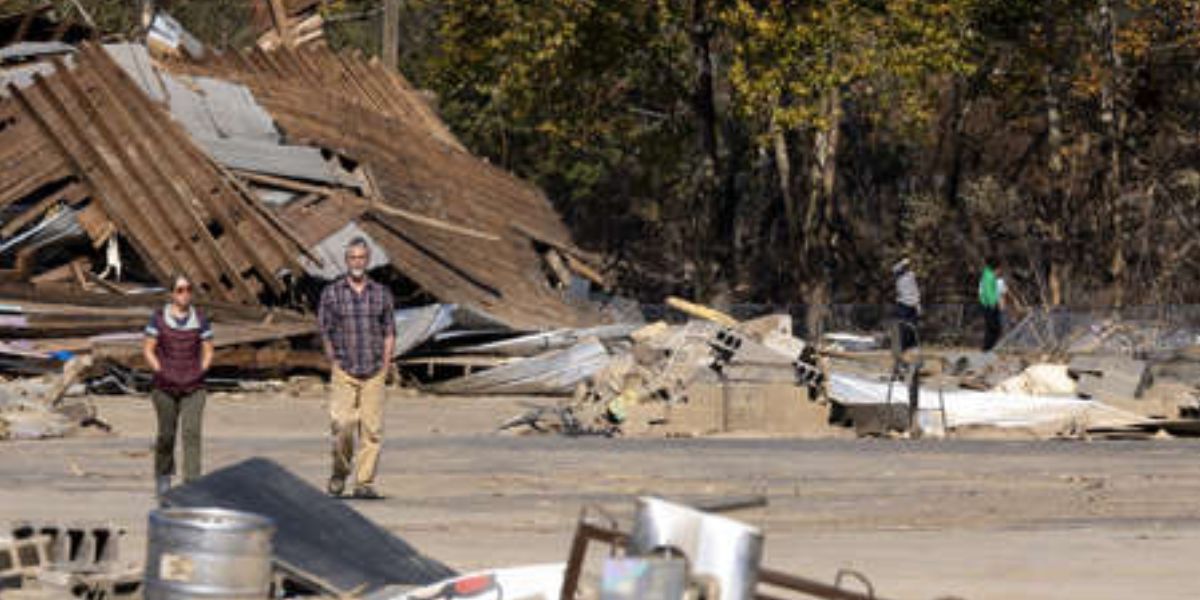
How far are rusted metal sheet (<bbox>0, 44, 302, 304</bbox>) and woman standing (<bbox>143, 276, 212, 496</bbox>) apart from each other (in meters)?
15.5

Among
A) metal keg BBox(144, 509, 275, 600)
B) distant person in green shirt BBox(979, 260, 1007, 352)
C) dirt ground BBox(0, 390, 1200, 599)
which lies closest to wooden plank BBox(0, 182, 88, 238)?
dirt ground BBox(0, 390, 1200, 599)

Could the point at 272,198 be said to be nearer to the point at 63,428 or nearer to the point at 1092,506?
the point at 63,428

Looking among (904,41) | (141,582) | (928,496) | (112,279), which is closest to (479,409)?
(112,279)

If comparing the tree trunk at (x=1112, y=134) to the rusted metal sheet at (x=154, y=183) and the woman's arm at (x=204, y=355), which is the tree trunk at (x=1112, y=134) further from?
the woman's arm at (x=204, y=355)

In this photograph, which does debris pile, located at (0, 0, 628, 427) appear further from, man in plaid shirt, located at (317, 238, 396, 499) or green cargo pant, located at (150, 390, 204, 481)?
green cargo pant, located at (150, 390, 204, 481)

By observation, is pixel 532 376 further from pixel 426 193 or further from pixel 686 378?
pixel 686 378

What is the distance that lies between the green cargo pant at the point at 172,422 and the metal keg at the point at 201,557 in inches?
277

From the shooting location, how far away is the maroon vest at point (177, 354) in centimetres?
1700

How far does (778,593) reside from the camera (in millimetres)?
13141

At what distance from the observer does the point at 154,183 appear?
109ft

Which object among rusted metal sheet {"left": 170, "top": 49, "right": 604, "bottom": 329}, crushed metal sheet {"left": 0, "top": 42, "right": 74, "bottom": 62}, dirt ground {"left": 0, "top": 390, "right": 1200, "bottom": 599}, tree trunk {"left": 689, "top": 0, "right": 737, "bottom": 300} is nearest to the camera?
dirt ground {"left": 0, "top": 390, "right": 1200, "bottom": 599}

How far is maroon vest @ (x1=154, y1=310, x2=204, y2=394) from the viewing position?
17.0 meters

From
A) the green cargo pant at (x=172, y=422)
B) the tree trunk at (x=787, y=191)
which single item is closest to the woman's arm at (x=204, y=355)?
the green cargo pant at (x=172, y=422)

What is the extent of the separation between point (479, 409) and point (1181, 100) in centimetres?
3226
